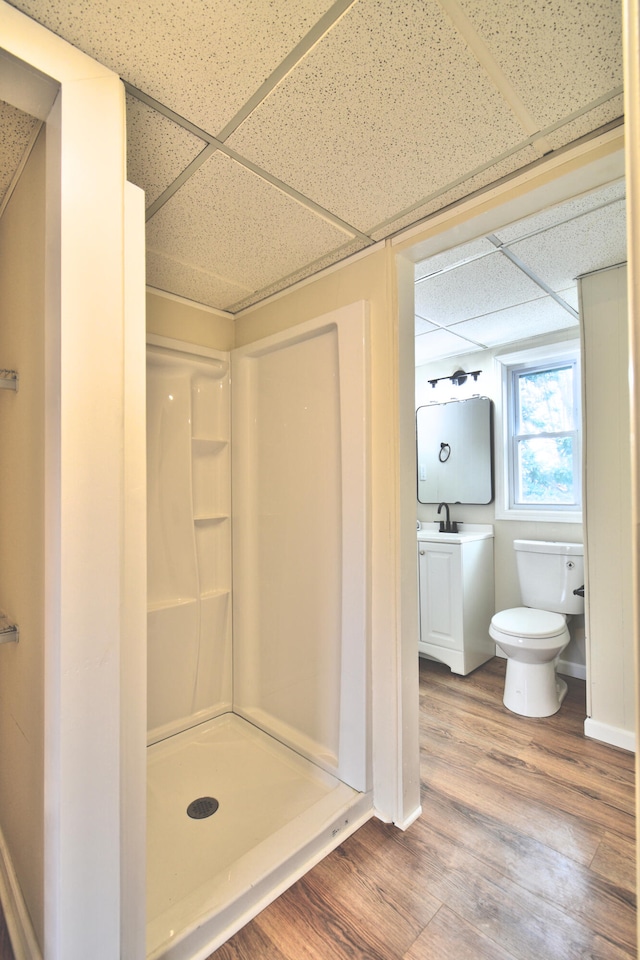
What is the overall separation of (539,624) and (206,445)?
81.5 inches

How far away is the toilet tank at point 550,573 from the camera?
8.33ft

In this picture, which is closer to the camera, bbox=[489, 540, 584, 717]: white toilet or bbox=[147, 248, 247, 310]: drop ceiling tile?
bbox=[147, 248, 247, 310]: drop ceiling tile

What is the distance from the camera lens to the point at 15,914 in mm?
1111

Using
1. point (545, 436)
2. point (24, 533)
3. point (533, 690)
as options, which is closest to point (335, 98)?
point (24, 533)

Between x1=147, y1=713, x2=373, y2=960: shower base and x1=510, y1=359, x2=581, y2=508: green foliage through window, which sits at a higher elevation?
x1=510, y1=359, x2=581, y2=508: green foliage through window

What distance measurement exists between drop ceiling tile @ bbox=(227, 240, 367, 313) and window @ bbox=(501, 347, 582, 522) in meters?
1.82

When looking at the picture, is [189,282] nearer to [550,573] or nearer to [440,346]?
[440,346]

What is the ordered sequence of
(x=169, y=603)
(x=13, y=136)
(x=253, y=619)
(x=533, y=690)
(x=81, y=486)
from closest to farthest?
(x=81, y=486)
(x=13, y=136)
(x=169, y=603)
(x=253, y=619)
(x=533, y=690)

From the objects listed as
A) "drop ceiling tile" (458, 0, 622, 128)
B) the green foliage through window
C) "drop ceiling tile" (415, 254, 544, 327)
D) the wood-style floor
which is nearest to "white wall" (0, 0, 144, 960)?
the wood-style floor

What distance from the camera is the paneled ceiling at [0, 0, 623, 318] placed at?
808 millimetres

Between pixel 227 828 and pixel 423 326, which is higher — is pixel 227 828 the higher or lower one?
the lower one

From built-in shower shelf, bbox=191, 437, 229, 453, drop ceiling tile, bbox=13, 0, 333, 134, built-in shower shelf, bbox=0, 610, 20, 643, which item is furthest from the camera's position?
built-in shower shelf, bbox=191, 437, 229, 453

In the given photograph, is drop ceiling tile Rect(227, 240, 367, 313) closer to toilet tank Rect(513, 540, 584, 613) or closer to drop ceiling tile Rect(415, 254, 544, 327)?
drop ceiling tile Rect(415, 254, 544, 327)

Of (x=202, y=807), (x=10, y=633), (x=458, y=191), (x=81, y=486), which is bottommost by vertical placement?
(x=202, y=807)
